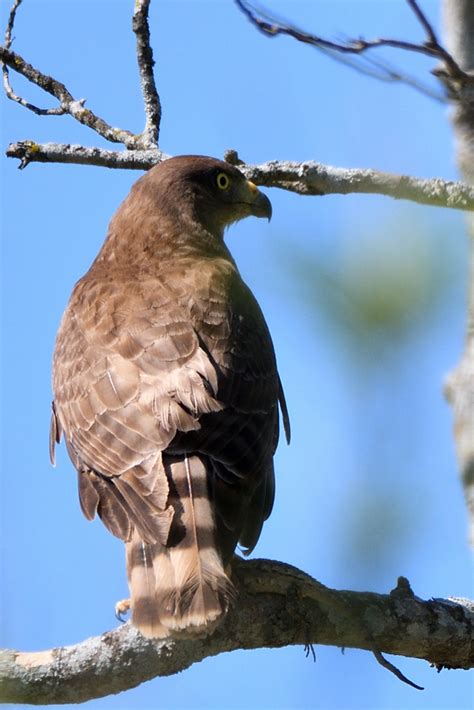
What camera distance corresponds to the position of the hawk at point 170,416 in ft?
14.5

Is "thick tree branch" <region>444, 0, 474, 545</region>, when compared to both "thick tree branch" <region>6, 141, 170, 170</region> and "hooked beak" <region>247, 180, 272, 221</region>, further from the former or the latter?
"hooked beak" <region>247, 180, 272, 221</region>

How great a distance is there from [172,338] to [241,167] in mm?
1635

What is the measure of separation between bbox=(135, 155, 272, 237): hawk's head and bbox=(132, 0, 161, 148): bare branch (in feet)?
1.01

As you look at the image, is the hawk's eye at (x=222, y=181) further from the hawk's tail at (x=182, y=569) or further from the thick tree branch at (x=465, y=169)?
the thick tree branch at (x=465, y=169)

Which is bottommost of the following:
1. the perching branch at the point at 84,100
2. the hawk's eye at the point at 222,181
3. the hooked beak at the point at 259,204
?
the hooked beak at the point at 259,204

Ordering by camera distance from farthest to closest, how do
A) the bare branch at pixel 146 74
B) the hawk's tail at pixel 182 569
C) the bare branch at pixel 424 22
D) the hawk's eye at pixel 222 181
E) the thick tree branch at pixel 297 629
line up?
1. the hawk's eye at pixel 222 181
2. the bare branch at pixel 146 74
3. the hawk's tail at pixel 182 569
4. the thick tree branch at pixel 297 629
5. the bare branch at pixel 424 22

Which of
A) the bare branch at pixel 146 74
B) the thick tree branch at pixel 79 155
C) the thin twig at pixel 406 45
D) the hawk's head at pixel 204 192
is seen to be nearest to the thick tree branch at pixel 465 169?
the thin twig at pixel 406 45

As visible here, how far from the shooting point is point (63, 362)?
5715 mm

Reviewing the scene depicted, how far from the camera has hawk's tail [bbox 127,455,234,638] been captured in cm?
414

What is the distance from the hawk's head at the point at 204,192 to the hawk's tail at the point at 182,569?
2.60 meters

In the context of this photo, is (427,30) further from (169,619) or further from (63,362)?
(63,362)

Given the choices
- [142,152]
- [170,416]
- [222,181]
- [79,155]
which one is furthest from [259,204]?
[170,416]

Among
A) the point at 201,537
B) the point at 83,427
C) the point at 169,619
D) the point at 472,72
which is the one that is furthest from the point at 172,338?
the point at 472,72

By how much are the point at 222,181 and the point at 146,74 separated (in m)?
0.84
